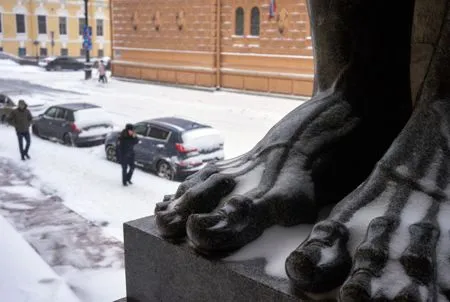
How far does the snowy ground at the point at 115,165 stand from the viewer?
943cm

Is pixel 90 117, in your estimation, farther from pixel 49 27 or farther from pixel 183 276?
pixel 49 27

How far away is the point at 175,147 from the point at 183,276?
10580 millimetres

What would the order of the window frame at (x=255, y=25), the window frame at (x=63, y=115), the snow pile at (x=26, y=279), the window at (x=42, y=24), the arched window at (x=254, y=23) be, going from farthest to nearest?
the window at (x=42, y=24) < the arched window at (x=254, y=23) < the window frame at (x=255, y=25) < the window frame at (x=63, y=115) < the snow pile at (x=26, y=279)

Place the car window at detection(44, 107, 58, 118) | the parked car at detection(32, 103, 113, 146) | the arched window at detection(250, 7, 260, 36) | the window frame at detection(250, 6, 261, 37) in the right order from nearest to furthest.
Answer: the parked car at detection(32, 103, 113, 146), the car window at detection(44, 107, 58, 118), the window frame at detection(250, 6, 261, 37), the arched window at detection(250, 7, 260, 36)

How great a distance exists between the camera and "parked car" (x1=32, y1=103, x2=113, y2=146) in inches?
656

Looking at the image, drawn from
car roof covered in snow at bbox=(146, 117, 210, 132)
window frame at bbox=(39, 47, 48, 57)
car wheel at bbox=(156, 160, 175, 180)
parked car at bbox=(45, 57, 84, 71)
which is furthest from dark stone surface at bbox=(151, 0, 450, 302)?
window frame at bbox=(39, 47, 48, 57)

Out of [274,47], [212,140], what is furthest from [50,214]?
[274,47]

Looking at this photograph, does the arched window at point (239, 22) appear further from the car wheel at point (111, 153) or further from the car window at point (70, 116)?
the car wheel at point (111, 153)

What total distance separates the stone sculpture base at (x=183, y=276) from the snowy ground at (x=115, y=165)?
0.08 m

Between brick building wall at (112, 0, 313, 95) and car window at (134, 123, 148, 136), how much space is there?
1144 cm

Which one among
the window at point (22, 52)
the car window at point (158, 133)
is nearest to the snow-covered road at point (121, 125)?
the car window at point (158, 133)

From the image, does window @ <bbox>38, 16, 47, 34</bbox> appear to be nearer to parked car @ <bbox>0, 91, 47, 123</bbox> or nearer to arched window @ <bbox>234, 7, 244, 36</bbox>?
arched window @ <bbox>234, 7, 244, 36</bbox>

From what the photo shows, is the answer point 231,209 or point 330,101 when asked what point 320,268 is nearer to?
point 231,209

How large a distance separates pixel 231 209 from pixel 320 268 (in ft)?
1.66
